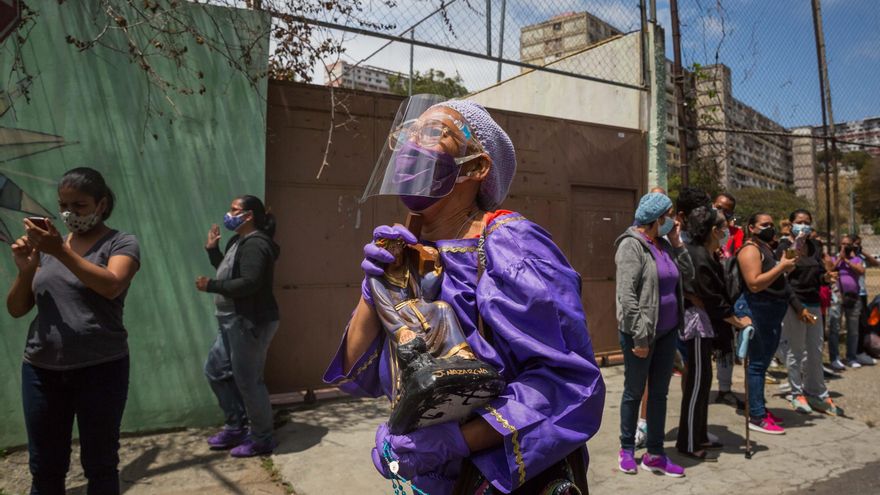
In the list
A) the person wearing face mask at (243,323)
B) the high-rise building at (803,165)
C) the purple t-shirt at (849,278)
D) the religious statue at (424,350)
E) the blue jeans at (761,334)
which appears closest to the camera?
the religious statue at (424,350)

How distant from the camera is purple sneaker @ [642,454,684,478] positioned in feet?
13.9

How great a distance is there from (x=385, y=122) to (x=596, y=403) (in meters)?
5.04

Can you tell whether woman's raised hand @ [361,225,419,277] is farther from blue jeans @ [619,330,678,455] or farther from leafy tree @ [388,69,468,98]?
leafy tree @ [388,69,468,98]

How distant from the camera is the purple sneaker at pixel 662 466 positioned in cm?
424

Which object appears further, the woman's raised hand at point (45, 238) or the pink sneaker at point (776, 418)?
the pink sneaker at point (776, 418)

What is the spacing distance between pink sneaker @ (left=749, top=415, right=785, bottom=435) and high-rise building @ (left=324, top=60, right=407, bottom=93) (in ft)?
15.6

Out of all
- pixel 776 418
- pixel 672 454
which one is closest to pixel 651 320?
pixel 672 454

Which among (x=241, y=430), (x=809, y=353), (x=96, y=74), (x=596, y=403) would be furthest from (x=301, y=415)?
(x=809, y=353)

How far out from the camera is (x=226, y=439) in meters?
4.52

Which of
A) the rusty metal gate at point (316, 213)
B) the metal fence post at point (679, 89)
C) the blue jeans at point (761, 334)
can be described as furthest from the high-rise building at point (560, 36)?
the blue jeans at point (761, 334)

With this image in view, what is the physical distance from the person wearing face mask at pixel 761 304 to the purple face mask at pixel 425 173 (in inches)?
165

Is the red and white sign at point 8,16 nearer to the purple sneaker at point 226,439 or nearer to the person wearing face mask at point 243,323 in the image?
the person wearing face mask at point 243,323

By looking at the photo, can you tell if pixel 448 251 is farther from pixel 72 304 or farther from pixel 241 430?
pixel 241 430

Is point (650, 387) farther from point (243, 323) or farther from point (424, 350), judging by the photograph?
point (424, 350)
